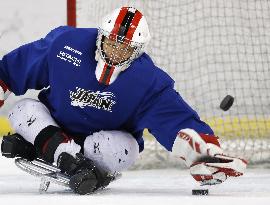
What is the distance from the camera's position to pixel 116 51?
2529mm

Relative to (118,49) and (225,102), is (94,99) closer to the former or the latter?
(118,49)

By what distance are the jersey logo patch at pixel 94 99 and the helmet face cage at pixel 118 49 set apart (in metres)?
0.12

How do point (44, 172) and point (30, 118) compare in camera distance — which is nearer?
point (44, 172)

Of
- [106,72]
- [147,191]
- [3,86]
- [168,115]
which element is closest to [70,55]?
[106,72]

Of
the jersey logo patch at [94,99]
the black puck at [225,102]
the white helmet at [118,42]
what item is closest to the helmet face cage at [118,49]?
the white helmet at [118,42]

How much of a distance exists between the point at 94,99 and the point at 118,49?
0.20 m

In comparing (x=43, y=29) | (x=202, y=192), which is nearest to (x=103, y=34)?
(x=202, y=192)

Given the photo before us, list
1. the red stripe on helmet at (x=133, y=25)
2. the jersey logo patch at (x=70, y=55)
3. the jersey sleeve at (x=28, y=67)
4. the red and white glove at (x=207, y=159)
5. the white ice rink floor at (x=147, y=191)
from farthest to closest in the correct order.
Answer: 1. the jersey sleeve at (x=28, y=67)
2. the jersey logo patch at (x=70, y=55)
3. the red stripe on helmet at (x=133, y=25)
4. the red and white glove at (x=207, y=159)
5. the white ice rink floor at (x=147, y=191)

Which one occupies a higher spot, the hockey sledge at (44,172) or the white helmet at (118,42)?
the white helmet at (118,42)

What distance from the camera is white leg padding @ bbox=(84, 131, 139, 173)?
102 inches

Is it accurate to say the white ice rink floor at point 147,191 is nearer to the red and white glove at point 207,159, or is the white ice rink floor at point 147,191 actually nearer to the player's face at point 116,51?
the red and white glove at point 207,159

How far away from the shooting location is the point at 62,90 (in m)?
2.64

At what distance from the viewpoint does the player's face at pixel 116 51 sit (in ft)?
8.27

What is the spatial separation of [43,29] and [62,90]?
306 centimetres
